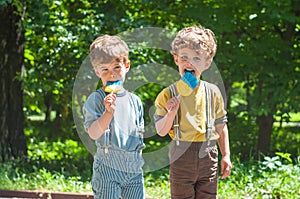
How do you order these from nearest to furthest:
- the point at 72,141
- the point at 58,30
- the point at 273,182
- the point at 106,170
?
1. the point at 106,170
2. the point at 273,182
3. the point at 58,30
4. the point at 72,141

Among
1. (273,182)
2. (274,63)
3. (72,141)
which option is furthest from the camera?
(72,141)

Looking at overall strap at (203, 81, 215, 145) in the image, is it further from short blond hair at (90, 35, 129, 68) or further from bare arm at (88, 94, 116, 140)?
bare arm at (88, 94, 116, 140)

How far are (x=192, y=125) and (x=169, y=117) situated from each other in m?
0.20

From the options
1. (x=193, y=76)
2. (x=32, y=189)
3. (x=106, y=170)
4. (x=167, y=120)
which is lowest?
(x=32, y=189)

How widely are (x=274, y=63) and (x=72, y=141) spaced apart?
4135 millimetres

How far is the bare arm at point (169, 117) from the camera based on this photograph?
3.60 m

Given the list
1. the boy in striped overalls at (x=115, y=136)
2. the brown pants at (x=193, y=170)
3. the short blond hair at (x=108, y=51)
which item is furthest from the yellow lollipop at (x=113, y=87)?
the brown pants at (x=193, y=170)

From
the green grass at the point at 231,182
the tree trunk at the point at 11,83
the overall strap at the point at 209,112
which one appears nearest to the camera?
the overall strap at the point at 209,112

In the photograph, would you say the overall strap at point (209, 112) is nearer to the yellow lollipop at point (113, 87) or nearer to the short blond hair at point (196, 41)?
the short blond hair at point (196, 41)

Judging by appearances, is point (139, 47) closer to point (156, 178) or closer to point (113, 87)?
point (156, 178)

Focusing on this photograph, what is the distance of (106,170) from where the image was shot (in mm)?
3576

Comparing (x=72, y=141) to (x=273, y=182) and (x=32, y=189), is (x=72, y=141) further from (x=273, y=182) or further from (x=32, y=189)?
(x=273, y=182)

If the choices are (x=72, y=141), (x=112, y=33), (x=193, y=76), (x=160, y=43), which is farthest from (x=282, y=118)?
(x=193, y=76)

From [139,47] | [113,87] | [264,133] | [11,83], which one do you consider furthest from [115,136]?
[264,133]
